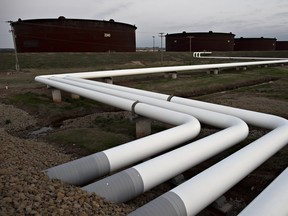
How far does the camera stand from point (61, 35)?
121 ft

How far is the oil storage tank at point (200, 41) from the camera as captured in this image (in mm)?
55250

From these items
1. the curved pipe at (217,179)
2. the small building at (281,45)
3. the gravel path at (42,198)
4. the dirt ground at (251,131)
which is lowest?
the dirt ground at (251,131)

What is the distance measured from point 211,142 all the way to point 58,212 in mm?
3710

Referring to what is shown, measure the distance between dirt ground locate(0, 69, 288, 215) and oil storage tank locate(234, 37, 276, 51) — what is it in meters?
55.7

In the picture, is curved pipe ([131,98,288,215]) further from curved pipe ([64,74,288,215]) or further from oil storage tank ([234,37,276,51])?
oil storage tank ([234,37,276,51])

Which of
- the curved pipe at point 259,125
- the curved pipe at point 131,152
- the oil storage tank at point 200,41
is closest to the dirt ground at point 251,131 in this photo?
the curved pipe at point 259,125

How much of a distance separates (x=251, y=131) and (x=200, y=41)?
49.3 meters

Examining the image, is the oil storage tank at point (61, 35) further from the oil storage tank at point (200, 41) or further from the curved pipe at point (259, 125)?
the curved pipe at point (259, 125)

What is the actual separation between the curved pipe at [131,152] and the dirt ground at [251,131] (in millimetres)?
953

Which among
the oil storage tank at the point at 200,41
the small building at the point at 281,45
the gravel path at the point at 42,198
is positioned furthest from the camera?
the small building at the point at 281,45

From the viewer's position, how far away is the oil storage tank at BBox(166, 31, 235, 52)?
55.2 m

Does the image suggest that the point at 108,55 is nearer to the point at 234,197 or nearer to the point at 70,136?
the point at 70,136

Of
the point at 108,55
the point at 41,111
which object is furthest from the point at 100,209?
the point at 108,55

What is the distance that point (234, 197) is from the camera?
19.0ft
